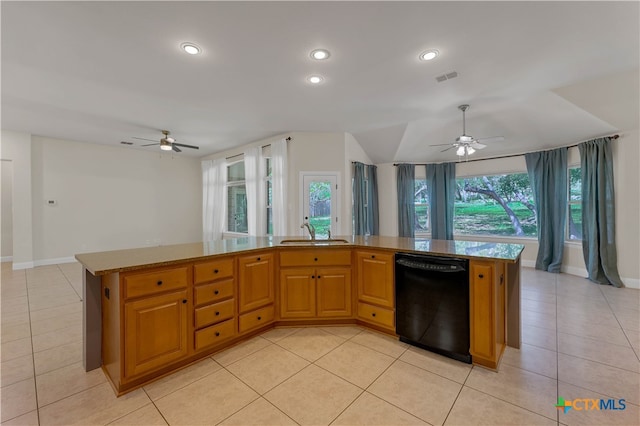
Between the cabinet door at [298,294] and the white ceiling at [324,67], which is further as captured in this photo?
the cabinet door at [298,294]

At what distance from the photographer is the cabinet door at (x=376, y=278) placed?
2549mm

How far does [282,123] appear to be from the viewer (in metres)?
4.73

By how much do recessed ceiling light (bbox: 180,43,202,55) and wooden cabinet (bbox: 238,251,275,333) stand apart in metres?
2.01

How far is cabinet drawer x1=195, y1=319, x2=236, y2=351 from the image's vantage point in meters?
2.17

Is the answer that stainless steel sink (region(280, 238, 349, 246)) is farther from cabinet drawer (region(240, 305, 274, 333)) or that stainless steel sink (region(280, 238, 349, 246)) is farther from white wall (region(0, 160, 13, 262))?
white wall (region(0, 160, 13, 262))

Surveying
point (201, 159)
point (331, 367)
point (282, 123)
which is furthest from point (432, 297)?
point (201, 159)

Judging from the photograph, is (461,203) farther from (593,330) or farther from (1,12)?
(1,12)

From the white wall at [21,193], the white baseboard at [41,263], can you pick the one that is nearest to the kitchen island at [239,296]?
the white baseboard at [41,263]

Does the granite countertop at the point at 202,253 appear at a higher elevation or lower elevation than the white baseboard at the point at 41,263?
higher

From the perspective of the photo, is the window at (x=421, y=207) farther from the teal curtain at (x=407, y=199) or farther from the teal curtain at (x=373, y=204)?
the teal curtain at (x=373, y=204)

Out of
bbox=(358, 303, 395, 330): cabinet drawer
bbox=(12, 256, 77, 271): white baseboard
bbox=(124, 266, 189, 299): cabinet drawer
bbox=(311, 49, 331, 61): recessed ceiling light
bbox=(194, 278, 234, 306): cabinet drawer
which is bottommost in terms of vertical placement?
bbox=(358, 303, 395, 330): cabinet drawer

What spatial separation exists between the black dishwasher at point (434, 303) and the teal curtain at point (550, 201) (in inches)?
168

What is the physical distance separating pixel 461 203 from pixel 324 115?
410 centimetres

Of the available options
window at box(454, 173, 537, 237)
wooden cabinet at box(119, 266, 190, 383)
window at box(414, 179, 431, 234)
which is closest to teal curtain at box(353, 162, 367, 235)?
window at box(414, 179, 431, 234)
